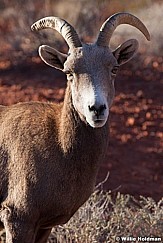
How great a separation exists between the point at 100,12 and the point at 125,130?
19.1 feet

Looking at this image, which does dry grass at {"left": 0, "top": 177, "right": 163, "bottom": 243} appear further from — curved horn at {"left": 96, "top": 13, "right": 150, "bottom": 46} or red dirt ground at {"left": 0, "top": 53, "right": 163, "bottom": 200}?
curved horn at {"left": 96, "top": 13, "right": 150, "bottom": 46}

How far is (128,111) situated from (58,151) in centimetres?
685

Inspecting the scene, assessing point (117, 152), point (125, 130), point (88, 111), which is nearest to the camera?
point (88, 111)

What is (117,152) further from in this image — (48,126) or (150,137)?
(48,126)

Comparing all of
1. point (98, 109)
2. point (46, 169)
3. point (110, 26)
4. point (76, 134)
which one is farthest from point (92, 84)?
point (46, 169)

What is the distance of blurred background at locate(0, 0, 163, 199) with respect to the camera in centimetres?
1077

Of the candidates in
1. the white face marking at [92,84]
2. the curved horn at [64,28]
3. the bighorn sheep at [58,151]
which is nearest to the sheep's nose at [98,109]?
the white face marking at [92,84]

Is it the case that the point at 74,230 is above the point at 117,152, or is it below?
below

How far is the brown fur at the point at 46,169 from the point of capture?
6539 millimetres

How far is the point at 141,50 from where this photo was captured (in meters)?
17.0

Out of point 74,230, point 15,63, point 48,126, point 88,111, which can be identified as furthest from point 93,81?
point 15,63

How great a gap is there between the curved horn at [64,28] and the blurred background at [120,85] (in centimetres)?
357

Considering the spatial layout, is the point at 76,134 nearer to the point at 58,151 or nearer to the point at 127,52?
the point at 58,151

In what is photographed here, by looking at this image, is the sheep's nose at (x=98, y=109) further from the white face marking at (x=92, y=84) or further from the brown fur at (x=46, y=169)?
the brown fur at (x=46, y=169)
